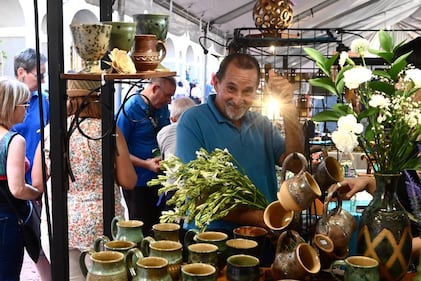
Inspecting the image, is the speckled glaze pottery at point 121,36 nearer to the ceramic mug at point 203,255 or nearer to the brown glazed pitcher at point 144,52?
the brown glazed pitcher at point 144,52

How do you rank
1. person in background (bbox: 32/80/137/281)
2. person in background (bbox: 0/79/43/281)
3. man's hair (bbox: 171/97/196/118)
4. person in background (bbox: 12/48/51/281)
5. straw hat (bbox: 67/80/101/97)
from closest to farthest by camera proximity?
straw hat (bbox: 67/80/101/97), person in background (bbox: 32/80/137/281), person in background (bbox: 0/79/43/281), person in background (bbox: 12/48/51/281), man's hair (bbox: 171/97/196/118)

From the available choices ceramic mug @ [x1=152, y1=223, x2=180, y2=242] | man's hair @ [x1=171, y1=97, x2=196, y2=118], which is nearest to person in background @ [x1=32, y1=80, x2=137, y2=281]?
ceramic mug @ [x1=152, y1=223, x2=180, y2=242]

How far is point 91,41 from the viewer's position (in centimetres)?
139

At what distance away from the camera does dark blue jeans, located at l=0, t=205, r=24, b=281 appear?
2.58 meters

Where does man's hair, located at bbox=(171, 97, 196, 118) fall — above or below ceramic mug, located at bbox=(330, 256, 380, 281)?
above

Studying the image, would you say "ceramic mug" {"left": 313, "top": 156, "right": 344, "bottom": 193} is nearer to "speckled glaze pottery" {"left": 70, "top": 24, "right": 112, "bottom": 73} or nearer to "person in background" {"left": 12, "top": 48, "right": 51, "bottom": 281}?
"speckled glaze pottery" {"left": 70, "top": 24, "right": 112, "bottom": 73}

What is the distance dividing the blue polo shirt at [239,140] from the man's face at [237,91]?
0.04 m

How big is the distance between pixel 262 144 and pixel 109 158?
67 cm

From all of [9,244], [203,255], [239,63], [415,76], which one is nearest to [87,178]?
[9,244]

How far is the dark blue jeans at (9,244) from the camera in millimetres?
2576

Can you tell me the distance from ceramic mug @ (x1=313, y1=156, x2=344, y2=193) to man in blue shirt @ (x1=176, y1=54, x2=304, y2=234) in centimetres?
59

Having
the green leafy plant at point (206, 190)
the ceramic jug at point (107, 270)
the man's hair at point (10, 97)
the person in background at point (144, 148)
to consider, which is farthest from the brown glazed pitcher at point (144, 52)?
the person in background at point (144, 148)

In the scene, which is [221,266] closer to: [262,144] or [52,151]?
[52,151]

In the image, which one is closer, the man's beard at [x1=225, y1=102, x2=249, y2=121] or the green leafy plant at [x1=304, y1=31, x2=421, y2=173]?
the green leafy plant at [x1=304, y1=31, x2=421, y2=173]
